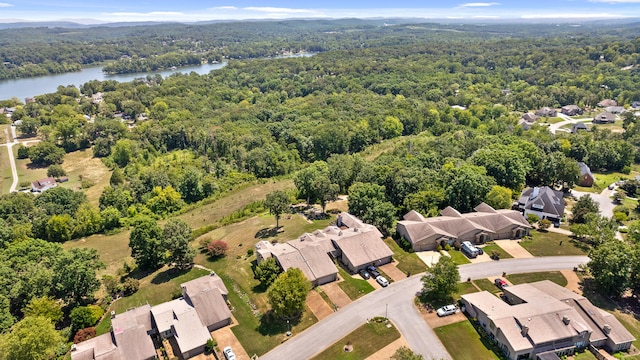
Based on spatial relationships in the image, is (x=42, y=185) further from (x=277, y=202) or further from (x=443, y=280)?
(x=443, y=280)

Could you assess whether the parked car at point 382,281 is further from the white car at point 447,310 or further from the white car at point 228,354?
the white car at point 228,354

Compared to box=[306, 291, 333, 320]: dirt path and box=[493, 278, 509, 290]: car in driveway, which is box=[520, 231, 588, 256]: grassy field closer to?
box=[493, 278, 509, 290]: car in driveway

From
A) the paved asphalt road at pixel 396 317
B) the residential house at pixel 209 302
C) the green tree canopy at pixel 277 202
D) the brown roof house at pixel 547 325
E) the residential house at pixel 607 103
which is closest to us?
the brown roof house at pixel 547 325

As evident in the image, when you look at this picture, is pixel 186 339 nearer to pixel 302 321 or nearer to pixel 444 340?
pixel 302 321

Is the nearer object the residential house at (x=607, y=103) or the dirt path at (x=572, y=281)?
the dirt path at (x=572, y=281)

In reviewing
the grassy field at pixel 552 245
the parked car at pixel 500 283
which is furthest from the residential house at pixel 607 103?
the parked car at pixel 500 283

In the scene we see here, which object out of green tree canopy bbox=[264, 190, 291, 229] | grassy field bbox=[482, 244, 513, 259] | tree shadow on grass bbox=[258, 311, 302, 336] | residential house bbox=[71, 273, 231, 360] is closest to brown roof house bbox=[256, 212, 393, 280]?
tree shadow on grass bbox=[258, 311, 302, 336]

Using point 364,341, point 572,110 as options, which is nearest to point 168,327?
point 364,341
